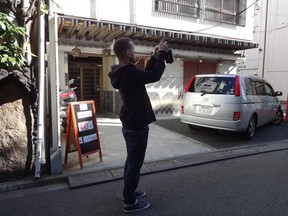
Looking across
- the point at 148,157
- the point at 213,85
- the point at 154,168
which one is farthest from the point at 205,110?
the point at 154,168

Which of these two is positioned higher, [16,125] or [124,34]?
[124,34]

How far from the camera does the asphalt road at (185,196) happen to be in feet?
9.73

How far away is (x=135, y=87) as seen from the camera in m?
2.68

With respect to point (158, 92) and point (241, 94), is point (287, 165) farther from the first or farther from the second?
point (158, 92)

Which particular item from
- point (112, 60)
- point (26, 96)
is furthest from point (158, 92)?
point (26, 96)

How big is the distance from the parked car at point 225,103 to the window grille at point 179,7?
14.0ft

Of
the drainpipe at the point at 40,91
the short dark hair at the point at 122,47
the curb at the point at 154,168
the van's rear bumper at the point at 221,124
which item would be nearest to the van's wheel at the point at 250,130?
the van's rear bumper at the point at 221,124

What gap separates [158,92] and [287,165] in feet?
19.8

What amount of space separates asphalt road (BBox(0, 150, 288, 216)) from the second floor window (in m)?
8.39

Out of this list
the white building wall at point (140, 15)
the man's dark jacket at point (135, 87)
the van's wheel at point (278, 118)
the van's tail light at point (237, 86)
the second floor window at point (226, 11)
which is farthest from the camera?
the second floor window at point (226, 11)

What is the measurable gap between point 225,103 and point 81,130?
11.5 ft

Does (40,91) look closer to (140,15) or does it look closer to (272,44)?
(140,15)

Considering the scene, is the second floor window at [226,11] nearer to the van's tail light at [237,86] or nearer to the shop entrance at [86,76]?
the shop entrance at [86,76]

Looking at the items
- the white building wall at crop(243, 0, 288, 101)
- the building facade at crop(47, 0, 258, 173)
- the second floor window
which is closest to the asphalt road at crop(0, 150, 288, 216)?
the building facade at crop(47, 0, 258, 173)
